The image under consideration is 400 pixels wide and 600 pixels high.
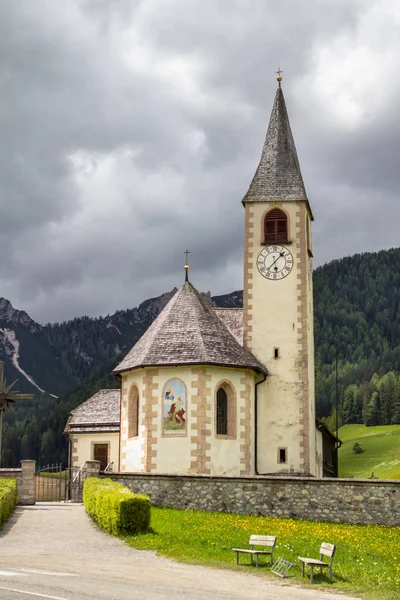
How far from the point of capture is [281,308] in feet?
147

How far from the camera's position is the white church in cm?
4003

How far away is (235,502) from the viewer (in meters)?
32.2

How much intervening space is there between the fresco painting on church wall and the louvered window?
181 centimetres

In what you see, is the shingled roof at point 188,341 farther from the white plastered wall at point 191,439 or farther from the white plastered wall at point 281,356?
the white plastered wall at point 281,356

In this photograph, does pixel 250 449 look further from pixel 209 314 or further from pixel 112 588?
pixel 112 588

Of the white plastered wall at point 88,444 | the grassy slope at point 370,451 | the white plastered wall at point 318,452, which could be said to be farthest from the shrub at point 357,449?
the white plastered wall at point 88,444

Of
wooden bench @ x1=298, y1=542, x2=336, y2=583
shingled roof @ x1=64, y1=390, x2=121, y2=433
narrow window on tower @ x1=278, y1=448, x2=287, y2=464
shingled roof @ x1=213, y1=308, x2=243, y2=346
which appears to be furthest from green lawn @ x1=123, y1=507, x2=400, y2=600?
shingled roof @ x1=64, y1=390, x2=121, y2=433

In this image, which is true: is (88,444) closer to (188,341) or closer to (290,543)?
(188,341)

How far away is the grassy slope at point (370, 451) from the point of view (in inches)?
4003

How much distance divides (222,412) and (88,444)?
13.8m

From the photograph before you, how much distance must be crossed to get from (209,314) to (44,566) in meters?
25.8

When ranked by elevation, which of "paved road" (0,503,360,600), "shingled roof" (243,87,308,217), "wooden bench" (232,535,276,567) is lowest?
"paved road" (0,503,360,600)

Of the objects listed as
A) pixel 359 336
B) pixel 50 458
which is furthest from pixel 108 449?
pixel 359 336

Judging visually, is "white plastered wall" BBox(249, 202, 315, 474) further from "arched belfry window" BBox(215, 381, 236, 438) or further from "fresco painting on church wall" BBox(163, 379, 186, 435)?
"fresco painting on church wall" BBox(163, 379, 186, 435)
